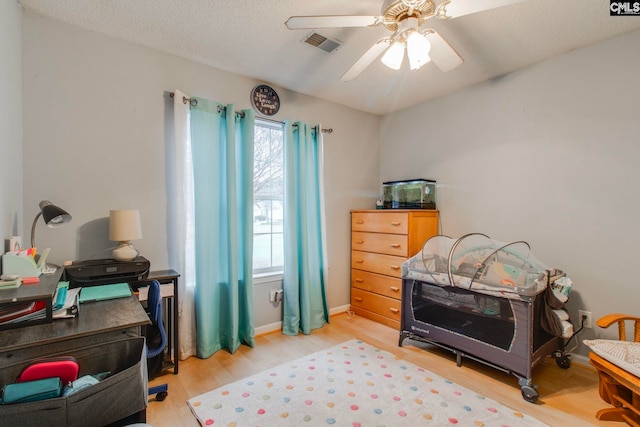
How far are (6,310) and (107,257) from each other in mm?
1025

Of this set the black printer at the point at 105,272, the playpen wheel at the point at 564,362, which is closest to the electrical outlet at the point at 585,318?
the playpen wheel at the point at 564,362

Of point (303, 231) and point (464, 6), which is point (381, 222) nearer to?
point (303, 231)

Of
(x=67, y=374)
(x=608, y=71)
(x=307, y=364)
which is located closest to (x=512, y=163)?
(x=608, y=71)

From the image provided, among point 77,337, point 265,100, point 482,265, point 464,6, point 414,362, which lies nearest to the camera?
point 77,337

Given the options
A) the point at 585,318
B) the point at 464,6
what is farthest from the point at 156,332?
the point at 585,318

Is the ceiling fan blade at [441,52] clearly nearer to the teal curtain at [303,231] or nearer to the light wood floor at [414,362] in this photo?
the teal curtain at [303,231]

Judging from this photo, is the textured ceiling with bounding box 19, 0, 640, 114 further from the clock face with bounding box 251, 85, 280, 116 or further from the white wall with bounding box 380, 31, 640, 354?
the white wall with bounding box 380, 31, 640, 354

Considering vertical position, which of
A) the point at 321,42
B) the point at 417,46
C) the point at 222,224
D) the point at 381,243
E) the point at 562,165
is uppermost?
the point at 321,42

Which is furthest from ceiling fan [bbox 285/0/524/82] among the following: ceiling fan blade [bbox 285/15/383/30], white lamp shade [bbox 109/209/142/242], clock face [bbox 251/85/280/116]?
white lamp shade [bbox 109/209/142/242]

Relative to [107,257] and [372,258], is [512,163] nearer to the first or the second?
[372,258]

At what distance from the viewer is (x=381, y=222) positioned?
3.31 m

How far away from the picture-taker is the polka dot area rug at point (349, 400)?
5.82ft

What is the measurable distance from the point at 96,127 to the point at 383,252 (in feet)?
8.92

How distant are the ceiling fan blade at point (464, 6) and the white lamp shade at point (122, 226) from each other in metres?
2.25
